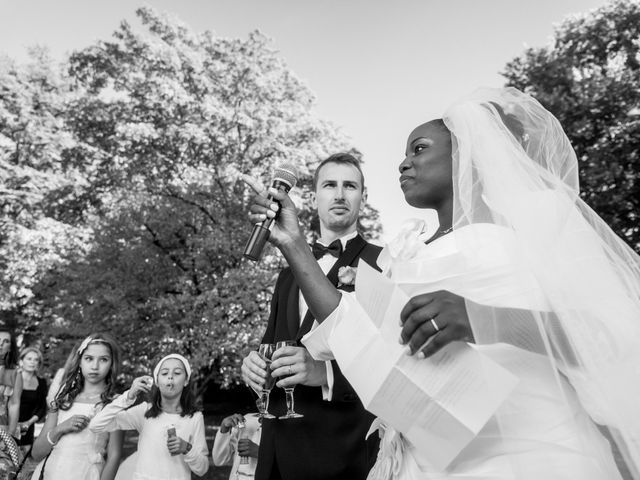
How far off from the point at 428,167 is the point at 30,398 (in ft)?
26.7

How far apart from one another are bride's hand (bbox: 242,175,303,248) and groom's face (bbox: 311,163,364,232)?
1127mm

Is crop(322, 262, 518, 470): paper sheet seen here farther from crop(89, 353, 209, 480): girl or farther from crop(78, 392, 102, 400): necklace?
crop(78, 392, 102, 400): necklace

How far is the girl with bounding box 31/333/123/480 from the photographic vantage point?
4.62 meters

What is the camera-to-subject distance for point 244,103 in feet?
51.2

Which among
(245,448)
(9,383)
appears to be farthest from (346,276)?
(9,383)

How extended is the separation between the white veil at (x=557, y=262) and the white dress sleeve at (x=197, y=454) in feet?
13.2

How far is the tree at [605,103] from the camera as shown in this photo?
1469 centimetres

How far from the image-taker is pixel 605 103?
48.6 feet

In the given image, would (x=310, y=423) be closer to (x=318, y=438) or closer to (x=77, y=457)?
(x=318, y=438)

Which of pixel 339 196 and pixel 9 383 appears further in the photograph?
pixel 9 383

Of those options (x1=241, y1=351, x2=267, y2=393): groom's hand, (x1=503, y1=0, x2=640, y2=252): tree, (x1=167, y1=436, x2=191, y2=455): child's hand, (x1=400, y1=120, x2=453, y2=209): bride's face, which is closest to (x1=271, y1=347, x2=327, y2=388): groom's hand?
(x1=241, y1=351, x2=267, y2=393): groom's hand

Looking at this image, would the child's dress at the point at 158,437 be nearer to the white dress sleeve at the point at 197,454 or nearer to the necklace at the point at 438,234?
the white dress sleeve at the point at 197,454

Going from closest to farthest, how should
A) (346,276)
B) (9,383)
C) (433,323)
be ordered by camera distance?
1. (433,323)
2. (346,276)
3. (9,383)

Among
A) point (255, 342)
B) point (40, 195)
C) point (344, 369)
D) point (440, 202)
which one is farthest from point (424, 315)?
point (40, 195)
